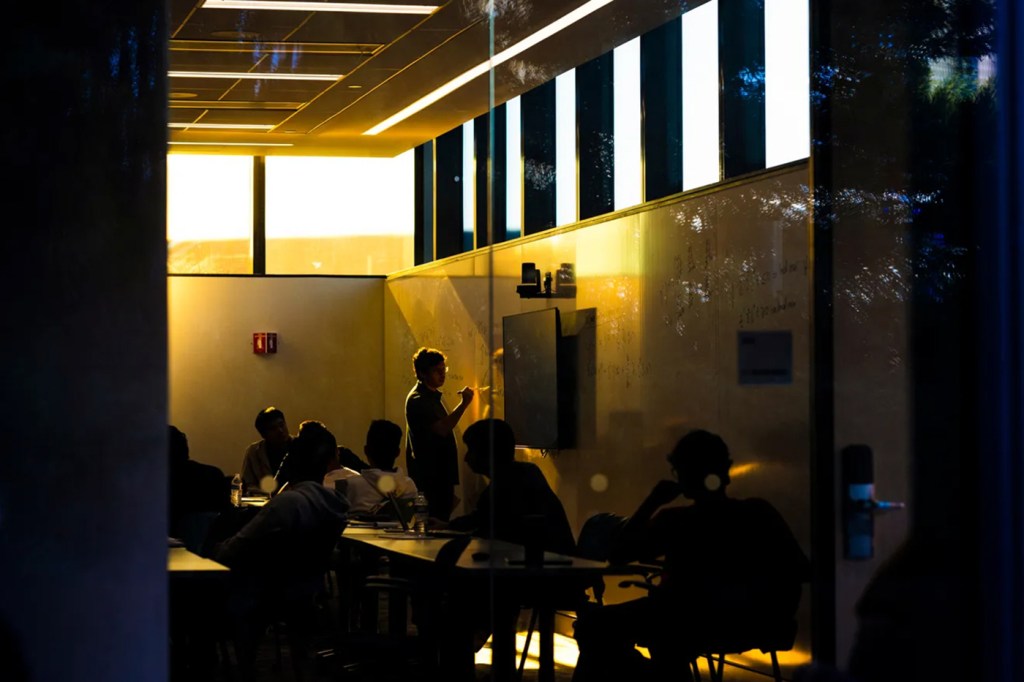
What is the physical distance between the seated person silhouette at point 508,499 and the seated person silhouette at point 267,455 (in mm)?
550

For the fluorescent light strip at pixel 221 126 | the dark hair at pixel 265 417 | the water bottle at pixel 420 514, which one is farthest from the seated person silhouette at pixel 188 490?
the fluorescent light strip at pixel 221 126

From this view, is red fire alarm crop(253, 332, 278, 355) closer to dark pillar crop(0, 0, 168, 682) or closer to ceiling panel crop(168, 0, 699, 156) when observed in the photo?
dark pillar crop(0, 0, 168, 682)

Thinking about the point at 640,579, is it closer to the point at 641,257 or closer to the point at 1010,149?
the point at 641,257

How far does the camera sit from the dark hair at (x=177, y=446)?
343 centimetres

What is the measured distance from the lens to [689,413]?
4207mm

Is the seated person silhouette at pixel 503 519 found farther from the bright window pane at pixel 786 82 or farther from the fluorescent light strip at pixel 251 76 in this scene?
the bright window pane at pixel 786 82

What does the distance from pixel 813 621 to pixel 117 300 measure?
2307 mm

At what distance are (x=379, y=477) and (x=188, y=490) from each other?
503 millimetres

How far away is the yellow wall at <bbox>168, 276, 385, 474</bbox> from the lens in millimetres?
3430

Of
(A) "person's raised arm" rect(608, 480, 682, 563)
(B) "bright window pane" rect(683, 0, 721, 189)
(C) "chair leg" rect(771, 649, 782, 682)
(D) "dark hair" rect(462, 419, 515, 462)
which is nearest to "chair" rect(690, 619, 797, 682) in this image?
(C) "chair leg" rect(771, 649, 782, 682)

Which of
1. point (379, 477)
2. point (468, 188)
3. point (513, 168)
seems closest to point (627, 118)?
point (513, 168)

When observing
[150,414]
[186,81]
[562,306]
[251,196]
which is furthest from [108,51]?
[562,306]

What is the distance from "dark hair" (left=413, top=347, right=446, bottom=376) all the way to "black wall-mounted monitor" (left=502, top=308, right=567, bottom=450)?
0.86 feet

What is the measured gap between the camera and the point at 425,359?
366 cm
